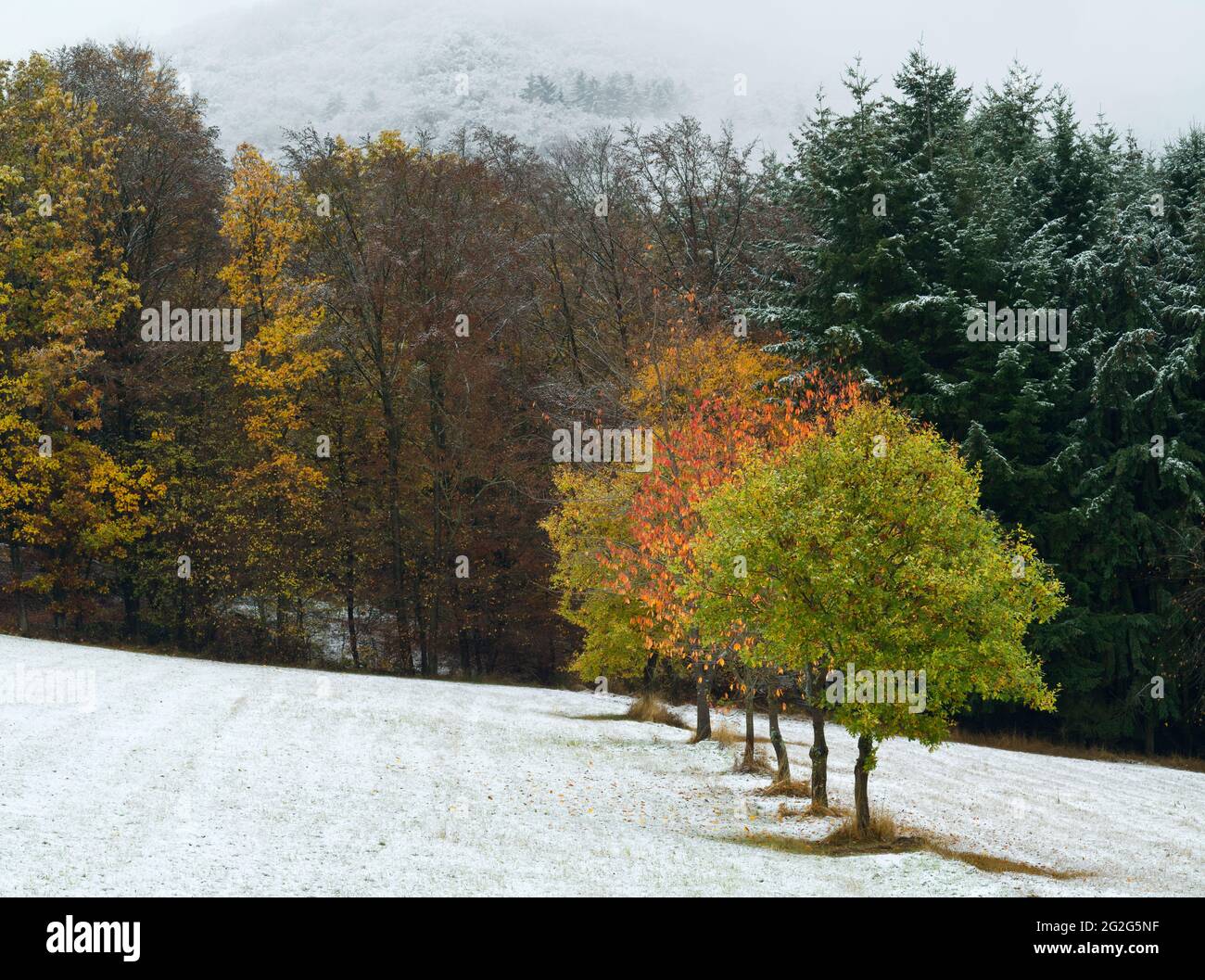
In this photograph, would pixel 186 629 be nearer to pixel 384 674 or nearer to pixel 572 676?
pixel 384 674

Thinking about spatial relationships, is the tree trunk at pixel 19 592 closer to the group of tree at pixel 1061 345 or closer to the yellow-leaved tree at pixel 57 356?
the yellow-leaved tree at pixel 57 356

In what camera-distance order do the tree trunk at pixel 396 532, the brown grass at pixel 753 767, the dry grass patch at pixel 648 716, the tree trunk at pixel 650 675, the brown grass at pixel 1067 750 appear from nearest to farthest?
the brown grass at pixel 753 767, the dry grass patch at pixel 648 716, the tree trunk at pixel 650 675, the brown grass at pixel 1067 750, the tree trunk at pixel 396 532

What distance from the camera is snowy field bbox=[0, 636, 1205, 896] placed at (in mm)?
14156

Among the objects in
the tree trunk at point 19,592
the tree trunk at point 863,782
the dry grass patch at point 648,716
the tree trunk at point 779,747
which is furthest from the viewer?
the tree trunk at point 19,592

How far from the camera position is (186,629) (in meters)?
45.7

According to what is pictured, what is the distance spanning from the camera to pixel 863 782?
19.8 meters

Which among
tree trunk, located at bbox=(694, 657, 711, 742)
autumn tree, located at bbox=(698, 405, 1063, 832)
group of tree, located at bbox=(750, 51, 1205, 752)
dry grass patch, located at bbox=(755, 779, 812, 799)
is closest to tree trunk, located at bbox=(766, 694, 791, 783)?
dry grass patch, located at bbox=(755, 779, 812, 799)

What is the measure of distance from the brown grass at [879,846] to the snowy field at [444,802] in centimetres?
50

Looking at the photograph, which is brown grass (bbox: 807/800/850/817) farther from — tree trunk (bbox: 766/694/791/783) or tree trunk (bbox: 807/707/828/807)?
tree trunk (bbox: 766/694/791/783)

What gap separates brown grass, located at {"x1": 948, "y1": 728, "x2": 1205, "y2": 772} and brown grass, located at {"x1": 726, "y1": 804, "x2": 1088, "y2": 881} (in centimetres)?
1969

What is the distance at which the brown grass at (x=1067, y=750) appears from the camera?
126 ft

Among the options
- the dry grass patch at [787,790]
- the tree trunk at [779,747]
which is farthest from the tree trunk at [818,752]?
the tree trunk at [779,747]
